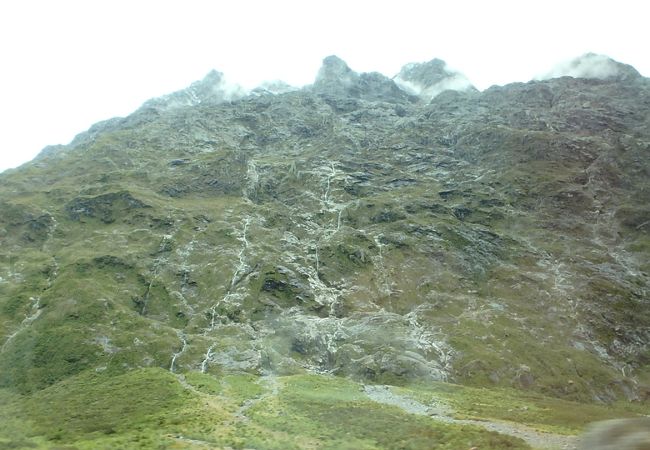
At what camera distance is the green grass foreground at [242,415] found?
151 feet

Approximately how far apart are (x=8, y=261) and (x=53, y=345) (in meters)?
59.9

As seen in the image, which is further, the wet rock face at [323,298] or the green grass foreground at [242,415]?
the wet rock face at [323,298]

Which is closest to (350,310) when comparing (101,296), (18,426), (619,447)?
(101,296)

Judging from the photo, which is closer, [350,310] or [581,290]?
[350,310]

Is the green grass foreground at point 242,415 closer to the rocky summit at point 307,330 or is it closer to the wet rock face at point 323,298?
the rocky summit at point 307,330

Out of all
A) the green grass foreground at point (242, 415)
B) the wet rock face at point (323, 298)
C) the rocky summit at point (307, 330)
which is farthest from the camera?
the wet rock face at point (323, 298)

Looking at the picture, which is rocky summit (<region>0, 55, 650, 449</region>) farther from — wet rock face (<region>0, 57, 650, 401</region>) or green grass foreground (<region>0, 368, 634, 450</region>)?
wet rock face (<region>0, 57, 650, 401</region>)

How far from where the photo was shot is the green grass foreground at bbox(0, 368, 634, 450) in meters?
46.0

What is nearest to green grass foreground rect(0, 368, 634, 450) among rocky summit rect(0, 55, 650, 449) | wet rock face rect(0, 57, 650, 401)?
rocky summit rect(0, 55, 650, 449)

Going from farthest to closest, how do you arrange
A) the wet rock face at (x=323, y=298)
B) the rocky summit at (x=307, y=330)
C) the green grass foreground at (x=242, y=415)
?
the wet rock face at (x=323, y=298)
the rocky summit at (x=307, y=330)
the green grass foreground at (x=242, y=415)

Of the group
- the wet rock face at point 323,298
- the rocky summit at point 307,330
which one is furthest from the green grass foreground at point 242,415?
the wet rock face at point 323,298

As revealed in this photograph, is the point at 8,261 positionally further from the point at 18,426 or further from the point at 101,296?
the point at 18,426

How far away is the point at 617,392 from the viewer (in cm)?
12106

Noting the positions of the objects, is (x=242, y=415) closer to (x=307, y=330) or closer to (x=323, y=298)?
(x=307, y=330)
